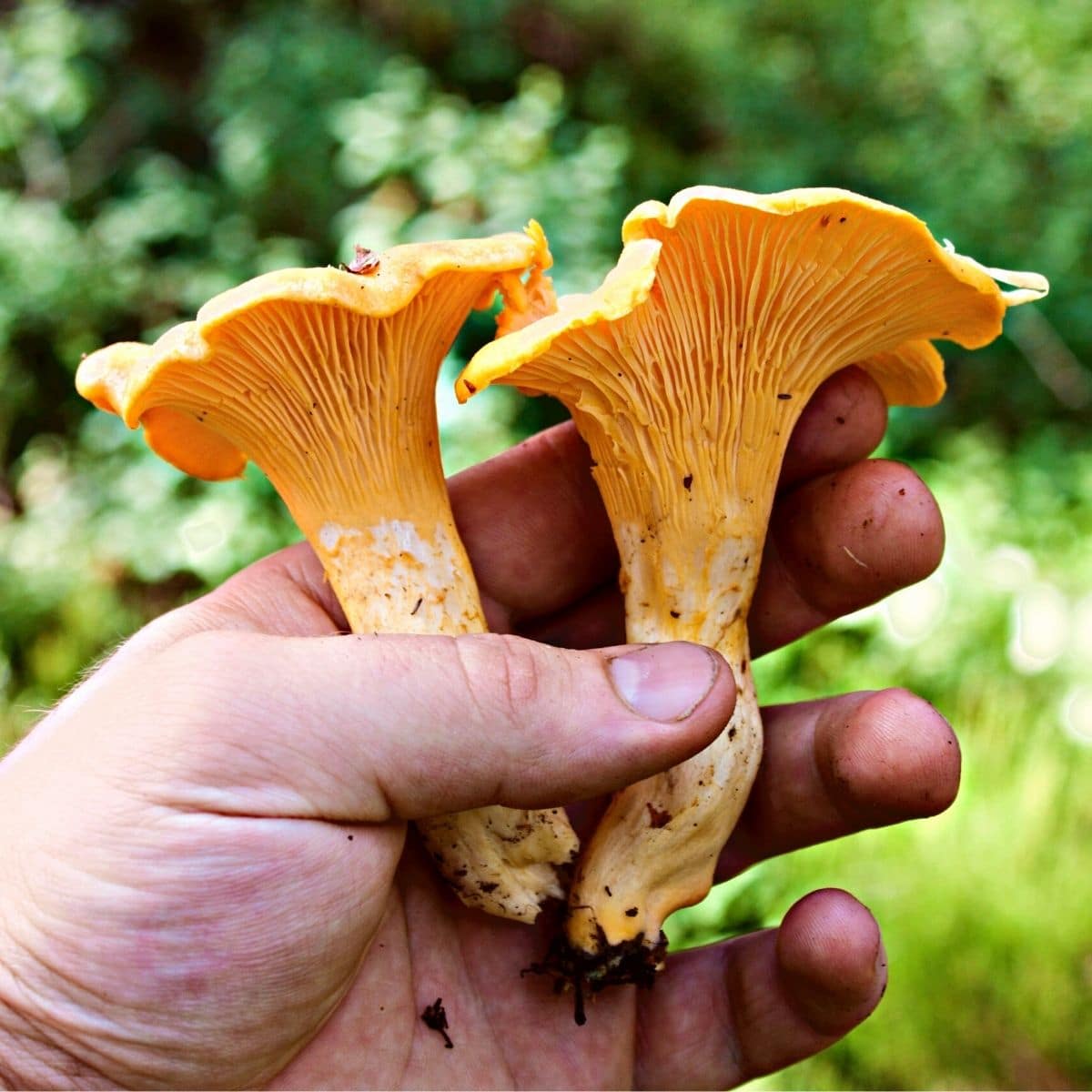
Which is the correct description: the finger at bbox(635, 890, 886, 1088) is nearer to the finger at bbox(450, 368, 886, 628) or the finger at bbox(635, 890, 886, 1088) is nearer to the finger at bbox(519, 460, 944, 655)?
the finger at bbox(519, 460, 944, 655)

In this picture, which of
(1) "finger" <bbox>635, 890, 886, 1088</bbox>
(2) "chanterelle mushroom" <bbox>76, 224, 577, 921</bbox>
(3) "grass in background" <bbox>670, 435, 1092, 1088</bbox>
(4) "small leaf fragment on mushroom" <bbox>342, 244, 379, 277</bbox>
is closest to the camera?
(4) "small leaf fragment on mushroom" <bbox>342, 244, 379, 277</bbox>

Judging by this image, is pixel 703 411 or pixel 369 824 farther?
pixel 703 411

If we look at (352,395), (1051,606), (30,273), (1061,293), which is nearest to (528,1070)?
(352,395)

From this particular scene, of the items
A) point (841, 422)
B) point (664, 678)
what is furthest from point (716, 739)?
point (841, 422)

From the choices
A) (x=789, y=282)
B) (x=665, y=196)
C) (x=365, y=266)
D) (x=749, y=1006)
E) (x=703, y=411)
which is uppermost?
(x=365, y=266)

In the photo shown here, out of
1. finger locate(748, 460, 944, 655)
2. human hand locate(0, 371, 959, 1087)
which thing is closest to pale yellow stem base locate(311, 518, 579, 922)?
human hand locate(0, 371, 959, 1087)

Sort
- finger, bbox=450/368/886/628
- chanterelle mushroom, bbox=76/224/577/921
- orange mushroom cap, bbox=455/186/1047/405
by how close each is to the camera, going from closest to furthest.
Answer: orange mushroom cap, bbox=455/186/1047/405 < chanterelle mushroom, bbox=76/224/577/921 < finger, bbox=450/368/886/628

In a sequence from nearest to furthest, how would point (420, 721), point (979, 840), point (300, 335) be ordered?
1. point (420, 721)
2. point (300, 335)
3. point (979, 840)

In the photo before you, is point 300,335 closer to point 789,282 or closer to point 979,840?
point 789,282
